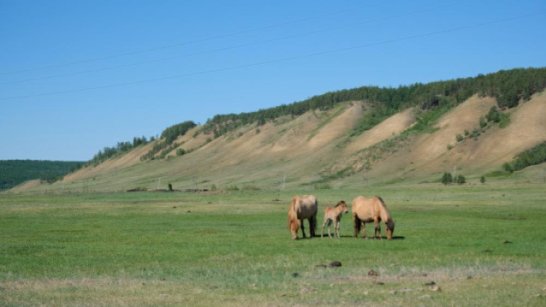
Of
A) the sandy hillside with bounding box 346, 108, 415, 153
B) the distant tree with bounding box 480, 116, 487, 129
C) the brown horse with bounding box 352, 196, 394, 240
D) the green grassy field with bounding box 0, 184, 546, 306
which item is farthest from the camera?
the sandy hillside with bounding box 346, 108, 415, 153

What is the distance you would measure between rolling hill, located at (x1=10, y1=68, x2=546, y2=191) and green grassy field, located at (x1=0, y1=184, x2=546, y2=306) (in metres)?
68.2

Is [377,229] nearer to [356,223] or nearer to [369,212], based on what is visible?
[369,212]

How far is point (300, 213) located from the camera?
108 ft

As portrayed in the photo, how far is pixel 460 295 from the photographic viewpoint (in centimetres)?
1630

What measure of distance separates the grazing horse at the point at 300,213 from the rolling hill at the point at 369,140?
70.7 metres

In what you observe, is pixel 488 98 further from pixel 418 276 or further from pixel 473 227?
pixel 418 276

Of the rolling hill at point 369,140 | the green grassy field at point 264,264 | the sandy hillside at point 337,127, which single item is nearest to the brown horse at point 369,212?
the green grassy field at point 264,264

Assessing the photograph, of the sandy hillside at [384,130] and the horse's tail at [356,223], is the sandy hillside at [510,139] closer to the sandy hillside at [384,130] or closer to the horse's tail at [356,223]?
the sandy hillside at [384,130]

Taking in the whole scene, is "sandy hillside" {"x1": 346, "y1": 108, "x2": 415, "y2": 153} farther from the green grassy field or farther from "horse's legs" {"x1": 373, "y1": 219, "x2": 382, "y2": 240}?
"horse's legs" {"x1": 373, "y1": 219, "x2": 382, "y2": 240}

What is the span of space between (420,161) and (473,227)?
8329cm

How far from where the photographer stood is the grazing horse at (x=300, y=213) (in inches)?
1264

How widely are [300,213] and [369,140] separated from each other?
112 meters

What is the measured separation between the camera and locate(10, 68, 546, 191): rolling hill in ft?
372

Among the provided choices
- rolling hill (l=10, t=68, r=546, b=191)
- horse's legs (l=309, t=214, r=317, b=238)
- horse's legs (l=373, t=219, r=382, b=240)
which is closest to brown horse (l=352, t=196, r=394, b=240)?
horse's legs (l=373, t=219, r=382, b=240)
